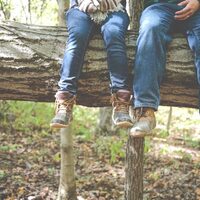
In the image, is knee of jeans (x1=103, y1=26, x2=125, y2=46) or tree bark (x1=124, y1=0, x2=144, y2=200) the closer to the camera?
knee of jeans (x1=103, y1=26, x2=125, y2=46)

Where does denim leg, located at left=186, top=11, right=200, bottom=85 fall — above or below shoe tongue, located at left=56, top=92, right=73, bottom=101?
above

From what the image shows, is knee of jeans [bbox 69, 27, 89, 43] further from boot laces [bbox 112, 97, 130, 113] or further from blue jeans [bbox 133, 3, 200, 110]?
boot laces [bbox 112, 97, 130, 113]

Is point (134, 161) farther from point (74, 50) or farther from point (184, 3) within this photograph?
point (184, 3)

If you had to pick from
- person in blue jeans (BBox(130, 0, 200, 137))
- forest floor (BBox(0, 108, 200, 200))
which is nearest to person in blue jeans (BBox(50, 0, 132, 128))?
person in blue jeans (BBox(130, 0, 200, 137))

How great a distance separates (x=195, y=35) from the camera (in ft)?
12.0

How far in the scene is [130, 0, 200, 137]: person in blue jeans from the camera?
3.37 metres

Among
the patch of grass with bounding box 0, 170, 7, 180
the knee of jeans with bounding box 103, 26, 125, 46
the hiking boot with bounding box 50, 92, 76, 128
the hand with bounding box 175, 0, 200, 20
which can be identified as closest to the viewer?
the hiking boot with bounding box 50, 92, 76, 128

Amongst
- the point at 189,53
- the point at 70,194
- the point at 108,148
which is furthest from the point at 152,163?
the point at 189,53

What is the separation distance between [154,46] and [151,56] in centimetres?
11

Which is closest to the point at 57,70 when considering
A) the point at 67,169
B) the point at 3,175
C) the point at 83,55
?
the point at 83,55

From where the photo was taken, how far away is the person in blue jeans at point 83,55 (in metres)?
3.49

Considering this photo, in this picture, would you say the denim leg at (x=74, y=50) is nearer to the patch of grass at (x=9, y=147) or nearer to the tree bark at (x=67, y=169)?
the tree bark at (x=67, y=169)

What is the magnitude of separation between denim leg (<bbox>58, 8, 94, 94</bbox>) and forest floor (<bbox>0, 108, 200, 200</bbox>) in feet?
8.45

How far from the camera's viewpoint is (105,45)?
12.5 feet
